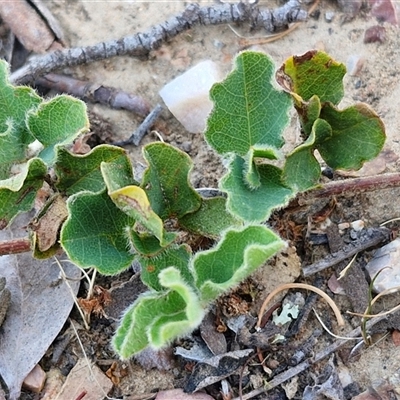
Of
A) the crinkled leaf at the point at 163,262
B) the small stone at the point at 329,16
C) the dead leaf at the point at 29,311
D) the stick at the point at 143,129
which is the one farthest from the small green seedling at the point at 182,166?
the small stone at the point at 329,16

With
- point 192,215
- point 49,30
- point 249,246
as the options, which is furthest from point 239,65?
point 49,30

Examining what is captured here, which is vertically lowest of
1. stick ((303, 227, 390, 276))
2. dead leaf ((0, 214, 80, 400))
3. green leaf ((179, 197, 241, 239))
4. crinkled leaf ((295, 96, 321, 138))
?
stick ((303, 227, 390, 276))

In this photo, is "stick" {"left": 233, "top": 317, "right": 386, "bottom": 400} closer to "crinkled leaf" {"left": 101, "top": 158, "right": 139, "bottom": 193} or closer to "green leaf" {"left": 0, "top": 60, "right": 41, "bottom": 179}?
"crinkled leaf" {"left": 101, "top": 158, "right": 139, "bottom": 193}

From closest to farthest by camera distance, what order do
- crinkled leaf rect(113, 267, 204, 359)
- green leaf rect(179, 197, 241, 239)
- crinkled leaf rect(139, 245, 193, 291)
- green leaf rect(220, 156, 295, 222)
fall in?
1. crinkled leaf rect(113, 267, 204, 359)
2. green leaf rect(220, 156, 295, 222)
3. crinkled leaf rect(139, 245, 193, 291)
4. green leaf rect(179, 197, 241, 239)

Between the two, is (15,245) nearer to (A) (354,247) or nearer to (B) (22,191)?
(B) (22,191)

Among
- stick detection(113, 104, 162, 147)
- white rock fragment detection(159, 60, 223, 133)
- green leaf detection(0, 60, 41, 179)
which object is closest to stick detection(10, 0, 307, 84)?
white rock fragment detection(159, 60, 223, 133)

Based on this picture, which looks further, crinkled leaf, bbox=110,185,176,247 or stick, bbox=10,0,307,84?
stick, bbox=10,0,307,84
